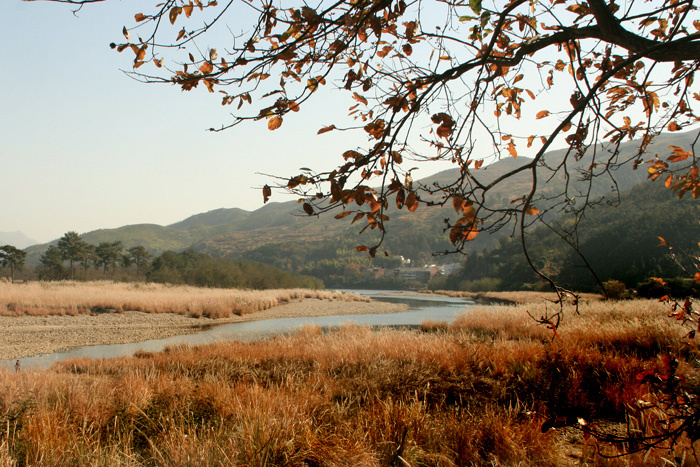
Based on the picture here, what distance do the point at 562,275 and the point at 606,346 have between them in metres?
43.6

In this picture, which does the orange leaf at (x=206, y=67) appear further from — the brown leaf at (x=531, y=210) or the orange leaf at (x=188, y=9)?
the brown leaf at (x=531, y=210)

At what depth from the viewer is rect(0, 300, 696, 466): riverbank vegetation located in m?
3.33

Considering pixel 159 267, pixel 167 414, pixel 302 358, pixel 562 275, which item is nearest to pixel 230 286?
pixel 159 267

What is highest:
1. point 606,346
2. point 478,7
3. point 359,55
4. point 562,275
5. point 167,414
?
point 359,55

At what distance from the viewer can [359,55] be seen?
136 inches

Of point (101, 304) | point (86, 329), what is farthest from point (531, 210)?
point (101, 304)

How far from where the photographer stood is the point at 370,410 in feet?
15.0

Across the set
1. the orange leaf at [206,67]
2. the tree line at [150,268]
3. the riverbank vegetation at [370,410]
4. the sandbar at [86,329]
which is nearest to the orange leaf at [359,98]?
the orange leaf at [206,67]

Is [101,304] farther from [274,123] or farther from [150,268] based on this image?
[150,268]

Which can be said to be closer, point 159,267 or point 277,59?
point 277,59

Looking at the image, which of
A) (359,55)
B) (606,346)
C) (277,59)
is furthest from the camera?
(606,346)

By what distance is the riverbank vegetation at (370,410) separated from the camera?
333 centimetres

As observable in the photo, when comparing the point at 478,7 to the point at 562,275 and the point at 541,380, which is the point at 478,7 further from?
the point at 562,275

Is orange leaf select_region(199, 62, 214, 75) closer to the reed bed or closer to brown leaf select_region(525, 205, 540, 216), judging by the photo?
brown leaf select_region(525, 205, 540, 216)
